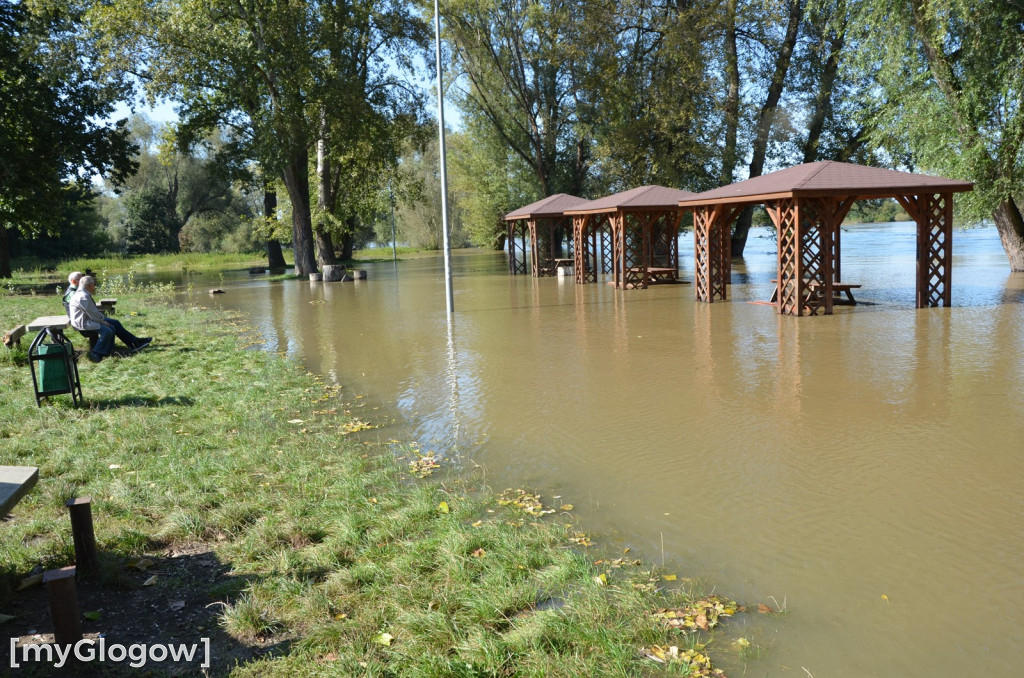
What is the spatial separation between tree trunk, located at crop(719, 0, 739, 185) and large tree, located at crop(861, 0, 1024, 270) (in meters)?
12.4

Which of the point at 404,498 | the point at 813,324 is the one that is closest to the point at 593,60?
the point at 813,324

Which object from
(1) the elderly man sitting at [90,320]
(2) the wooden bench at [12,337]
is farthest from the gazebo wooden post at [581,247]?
(2) the wooden bench at [12,337]

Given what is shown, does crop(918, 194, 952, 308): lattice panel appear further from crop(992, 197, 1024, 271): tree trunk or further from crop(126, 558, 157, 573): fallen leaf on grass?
crop(126, 558, 157, 573): fallen leaf on grass

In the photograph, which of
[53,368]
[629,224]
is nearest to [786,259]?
[629,224]

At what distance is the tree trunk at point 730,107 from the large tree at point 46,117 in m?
27.1

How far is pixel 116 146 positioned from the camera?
32.5 meters

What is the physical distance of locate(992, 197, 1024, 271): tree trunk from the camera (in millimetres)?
24469

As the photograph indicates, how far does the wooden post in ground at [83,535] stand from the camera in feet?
14.5

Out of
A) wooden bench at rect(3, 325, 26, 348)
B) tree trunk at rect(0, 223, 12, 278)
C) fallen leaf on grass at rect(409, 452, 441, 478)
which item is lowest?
fallen leaf on grass at rect(409, 452, 441, 478)

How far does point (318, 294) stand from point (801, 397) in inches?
812

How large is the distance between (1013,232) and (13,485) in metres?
28.6

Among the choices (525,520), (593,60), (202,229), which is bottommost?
(525,520)

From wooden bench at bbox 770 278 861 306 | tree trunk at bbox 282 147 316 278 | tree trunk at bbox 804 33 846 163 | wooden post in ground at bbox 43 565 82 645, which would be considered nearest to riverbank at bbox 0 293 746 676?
wooden post in ground at bbox 43 565 82 645

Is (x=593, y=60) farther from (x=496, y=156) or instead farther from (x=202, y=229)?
(x=202, y=229)
